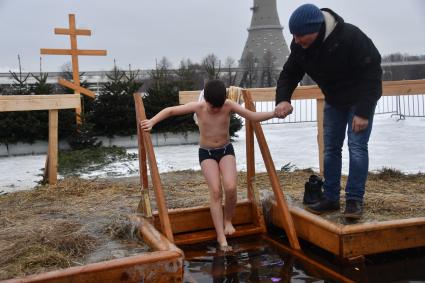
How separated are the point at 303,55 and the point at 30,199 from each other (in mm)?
3606

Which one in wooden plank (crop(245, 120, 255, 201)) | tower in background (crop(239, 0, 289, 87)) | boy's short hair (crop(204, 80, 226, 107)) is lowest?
wooden plank (crop(245, 120, 255, 201))

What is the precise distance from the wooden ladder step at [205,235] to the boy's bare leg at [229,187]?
0.49 ft

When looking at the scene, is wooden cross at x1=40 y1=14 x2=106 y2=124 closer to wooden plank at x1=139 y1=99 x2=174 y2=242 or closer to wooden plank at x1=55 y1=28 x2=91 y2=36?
wooden plank at x1=55 y1=28 x2=91 y2=36

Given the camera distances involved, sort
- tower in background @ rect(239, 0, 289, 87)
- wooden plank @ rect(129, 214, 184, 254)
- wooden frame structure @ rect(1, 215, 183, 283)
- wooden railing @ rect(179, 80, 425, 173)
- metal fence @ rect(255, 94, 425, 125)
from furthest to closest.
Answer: tower in background @ rect(239, 0, 289, 87)
metal fence @ rect(255, 94, 425, 125)
wooden railing @ rect(179, 80, 425, 173)
wooden plank @ rect(129, 214, 184, 254)
wooden frame structure @ rect(1, 215, 183, 283)

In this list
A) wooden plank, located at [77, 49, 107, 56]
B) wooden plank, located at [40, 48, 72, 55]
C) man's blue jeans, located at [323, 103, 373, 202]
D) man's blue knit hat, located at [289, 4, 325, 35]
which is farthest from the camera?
wooden plank, located at [77, 49, 107, 56]

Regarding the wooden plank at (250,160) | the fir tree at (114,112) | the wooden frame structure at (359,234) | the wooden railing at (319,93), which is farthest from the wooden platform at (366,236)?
the fir tree at (114,112)

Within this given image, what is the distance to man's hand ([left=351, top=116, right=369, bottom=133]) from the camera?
3704 millimetres

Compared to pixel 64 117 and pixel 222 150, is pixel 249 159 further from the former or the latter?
pixel 64 117

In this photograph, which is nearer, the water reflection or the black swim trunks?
the water reflection

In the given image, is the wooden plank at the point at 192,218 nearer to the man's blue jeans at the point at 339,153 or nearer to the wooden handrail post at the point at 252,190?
the wooden handrail post at the point at 252,190

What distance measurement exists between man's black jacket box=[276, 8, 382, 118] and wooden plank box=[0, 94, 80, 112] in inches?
156

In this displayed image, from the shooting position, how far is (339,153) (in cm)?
422

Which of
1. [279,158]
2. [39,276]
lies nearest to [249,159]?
[39,276]

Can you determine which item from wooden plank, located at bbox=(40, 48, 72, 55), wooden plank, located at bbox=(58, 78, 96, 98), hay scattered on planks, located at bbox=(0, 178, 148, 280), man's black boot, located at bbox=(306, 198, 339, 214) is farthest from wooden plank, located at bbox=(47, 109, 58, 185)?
wooden plank, located at bbox=(40, 48, 72, 55)
